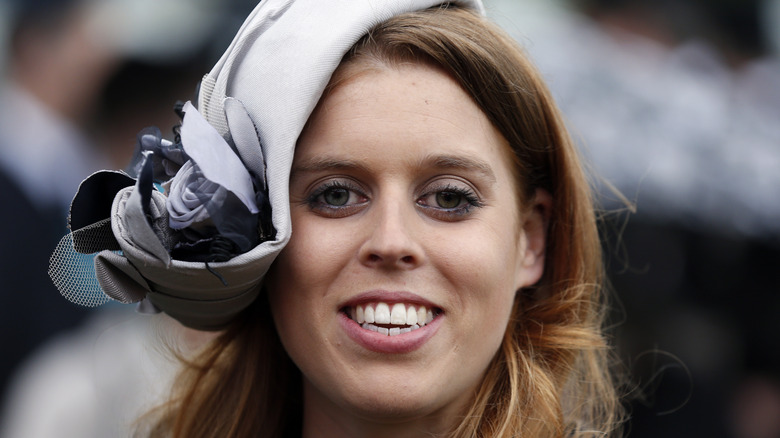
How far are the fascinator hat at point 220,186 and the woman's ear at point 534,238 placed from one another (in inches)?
26.5

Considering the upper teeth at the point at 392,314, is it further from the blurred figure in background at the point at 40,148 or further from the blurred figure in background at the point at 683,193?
the blurred figure in background at the point at 683,193

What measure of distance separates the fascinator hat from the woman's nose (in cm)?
20

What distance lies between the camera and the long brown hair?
7.51 ft

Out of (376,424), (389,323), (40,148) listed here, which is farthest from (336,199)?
(40,148)

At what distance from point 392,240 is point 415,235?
9cm

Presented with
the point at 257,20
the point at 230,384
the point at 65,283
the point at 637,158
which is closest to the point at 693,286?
the point at 637,158

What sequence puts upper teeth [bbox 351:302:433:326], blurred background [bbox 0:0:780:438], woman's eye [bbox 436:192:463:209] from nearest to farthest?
upper teeth [bbox 351:302:433:326] < woman's eye [bbox 436:192:463:209] < blurred background [bbox 0:0:780:438]

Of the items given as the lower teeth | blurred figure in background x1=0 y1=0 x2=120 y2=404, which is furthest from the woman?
blurred figure in background x1=0 y1=0 x2=120 y2=404

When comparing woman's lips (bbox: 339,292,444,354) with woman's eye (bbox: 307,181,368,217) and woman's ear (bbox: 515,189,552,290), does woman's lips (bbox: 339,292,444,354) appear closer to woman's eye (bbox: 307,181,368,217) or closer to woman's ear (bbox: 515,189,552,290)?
woman's eye (bbox: 307,181,368,217)

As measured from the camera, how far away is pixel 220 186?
2.02 meters

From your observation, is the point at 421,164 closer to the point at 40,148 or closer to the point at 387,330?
the point at 387,330

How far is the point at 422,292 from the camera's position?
214 cm

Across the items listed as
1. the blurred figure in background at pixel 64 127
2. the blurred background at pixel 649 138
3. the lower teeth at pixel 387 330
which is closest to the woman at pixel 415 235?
the lower teeth at pixel 387 330

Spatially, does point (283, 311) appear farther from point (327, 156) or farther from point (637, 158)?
point (637, 158)
